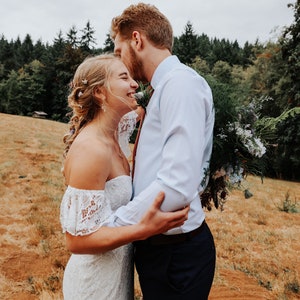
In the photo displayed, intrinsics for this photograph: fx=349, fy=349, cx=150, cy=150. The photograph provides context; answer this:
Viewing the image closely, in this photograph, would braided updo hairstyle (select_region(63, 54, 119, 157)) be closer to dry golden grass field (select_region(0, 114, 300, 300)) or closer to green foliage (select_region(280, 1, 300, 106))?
dry golden grass field (select_region(0, 114, 300, 300))

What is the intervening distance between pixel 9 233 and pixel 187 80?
229 inches

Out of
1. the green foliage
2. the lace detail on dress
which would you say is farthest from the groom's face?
the green foliage

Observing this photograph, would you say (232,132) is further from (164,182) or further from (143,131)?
(164,182)

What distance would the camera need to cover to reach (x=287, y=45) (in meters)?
21.4

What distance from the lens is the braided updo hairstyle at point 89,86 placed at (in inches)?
84.0

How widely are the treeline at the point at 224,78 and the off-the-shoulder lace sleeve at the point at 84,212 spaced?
35.2 inches

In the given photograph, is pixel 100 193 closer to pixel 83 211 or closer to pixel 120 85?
pixel 83 211

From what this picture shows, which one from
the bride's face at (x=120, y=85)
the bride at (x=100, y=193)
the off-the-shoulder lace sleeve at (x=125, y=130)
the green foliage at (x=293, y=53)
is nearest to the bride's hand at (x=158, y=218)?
the bride at (x=100, y=193)

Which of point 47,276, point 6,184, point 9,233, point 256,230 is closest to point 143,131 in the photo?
point 47,276

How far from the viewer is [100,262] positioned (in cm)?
202

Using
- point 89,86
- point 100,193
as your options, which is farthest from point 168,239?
point 89,86

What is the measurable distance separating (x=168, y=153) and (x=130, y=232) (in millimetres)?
438

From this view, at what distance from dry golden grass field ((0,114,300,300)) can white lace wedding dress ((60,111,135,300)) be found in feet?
3.68

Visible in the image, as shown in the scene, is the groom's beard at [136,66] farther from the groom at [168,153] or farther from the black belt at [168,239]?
the black belt at [168,239]
